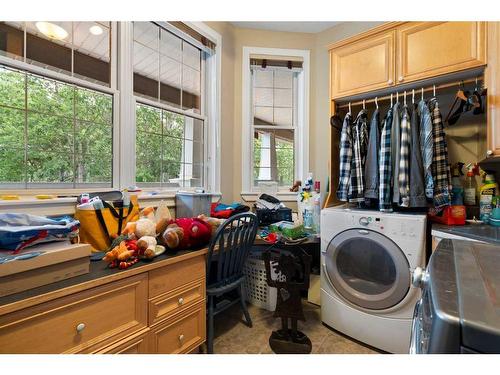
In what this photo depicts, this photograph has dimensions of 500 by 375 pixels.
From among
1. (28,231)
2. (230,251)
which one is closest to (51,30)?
(28,231)

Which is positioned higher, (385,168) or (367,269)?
(385,168)

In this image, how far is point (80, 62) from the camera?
1.58 m

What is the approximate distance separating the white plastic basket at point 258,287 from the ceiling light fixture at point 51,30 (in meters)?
2.09

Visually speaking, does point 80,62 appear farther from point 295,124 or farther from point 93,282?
point 295,124

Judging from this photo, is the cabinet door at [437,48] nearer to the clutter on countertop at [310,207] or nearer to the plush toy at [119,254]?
the clutter on countertop at [310,207]

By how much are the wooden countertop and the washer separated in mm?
1108

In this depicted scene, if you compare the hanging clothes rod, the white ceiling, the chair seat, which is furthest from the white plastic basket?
the white ceiling

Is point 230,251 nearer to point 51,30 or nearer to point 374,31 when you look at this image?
point 51,30

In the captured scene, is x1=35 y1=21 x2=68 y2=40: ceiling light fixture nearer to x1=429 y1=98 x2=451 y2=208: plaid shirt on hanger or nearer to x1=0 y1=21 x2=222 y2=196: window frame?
x1=0 y1=21 x2=222 y2=196: window frame

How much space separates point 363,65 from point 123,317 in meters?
2.20

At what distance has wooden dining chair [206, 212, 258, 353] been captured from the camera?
149 centimetres

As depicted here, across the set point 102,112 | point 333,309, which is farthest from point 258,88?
point 333,309

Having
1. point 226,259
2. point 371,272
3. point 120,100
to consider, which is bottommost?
point 371,272

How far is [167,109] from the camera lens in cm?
210
